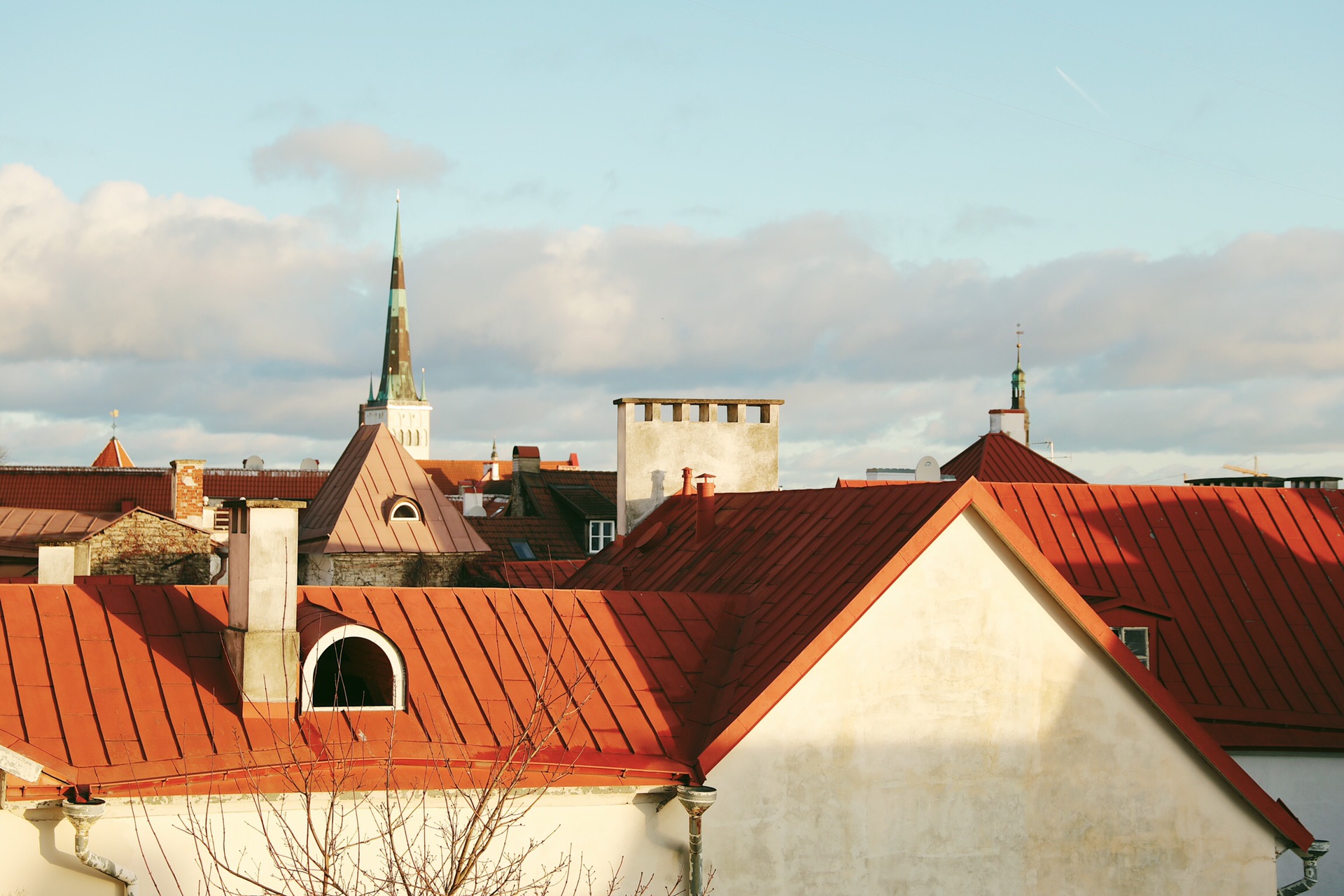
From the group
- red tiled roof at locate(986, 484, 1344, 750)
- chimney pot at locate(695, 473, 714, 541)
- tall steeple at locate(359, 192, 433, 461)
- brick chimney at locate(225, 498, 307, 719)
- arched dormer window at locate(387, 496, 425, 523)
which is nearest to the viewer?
brick chimney at locate(225, 498, 307, 719)

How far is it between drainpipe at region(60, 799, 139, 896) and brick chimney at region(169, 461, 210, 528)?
46.3 meters

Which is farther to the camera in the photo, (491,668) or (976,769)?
(491,668)

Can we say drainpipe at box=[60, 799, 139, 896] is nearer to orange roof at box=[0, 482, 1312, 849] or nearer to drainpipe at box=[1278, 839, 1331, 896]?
orange roof at box=[0, 482, 1312, 849]

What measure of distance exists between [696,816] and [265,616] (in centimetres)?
448

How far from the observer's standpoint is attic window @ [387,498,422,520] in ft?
109

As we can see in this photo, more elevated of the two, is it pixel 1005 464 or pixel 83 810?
pixel 1005 464

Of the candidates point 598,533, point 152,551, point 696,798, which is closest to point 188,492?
point 152,551

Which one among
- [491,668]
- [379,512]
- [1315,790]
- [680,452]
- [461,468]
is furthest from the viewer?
[461,468]

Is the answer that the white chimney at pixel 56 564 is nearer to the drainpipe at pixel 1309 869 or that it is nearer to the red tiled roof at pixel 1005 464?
the drainpipe at pixel 1309 869

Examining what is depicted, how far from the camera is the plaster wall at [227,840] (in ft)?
38.9

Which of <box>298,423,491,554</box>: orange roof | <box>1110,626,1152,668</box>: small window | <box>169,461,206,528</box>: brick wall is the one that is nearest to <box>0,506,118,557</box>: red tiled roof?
<box>169,461,206,528</box>: brick wall

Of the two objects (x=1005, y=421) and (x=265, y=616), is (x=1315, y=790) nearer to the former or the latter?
(x=265, y=616)

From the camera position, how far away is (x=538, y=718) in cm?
1312

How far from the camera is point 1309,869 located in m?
15.2
